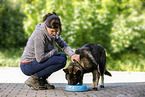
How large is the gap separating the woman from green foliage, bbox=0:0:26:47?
1600 cm

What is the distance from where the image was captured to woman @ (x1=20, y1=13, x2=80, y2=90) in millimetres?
5289

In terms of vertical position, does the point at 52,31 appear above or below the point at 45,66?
above

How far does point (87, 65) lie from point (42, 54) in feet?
3.97

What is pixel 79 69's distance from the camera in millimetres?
5621

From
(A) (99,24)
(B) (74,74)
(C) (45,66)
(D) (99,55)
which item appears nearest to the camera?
(C) (45,66)

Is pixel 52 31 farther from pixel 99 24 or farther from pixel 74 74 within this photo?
pixel 99 24

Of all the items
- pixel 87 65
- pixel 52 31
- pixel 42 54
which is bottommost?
pixel 87 65

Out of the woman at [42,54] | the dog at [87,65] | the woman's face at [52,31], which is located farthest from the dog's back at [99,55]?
the woman's face at [52,31]

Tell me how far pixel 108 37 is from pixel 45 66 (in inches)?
419

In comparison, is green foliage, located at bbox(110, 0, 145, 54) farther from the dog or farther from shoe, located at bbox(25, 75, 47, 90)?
shoe, located at bbox(25, 75, 47, 90)

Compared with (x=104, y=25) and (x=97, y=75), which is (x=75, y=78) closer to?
(x=97, y=75)

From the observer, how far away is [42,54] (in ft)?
17.3

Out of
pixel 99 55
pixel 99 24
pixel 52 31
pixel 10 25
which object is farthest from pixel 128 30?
pixel 10 25

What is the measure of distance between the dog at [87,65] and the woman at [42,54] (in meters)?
0.32
